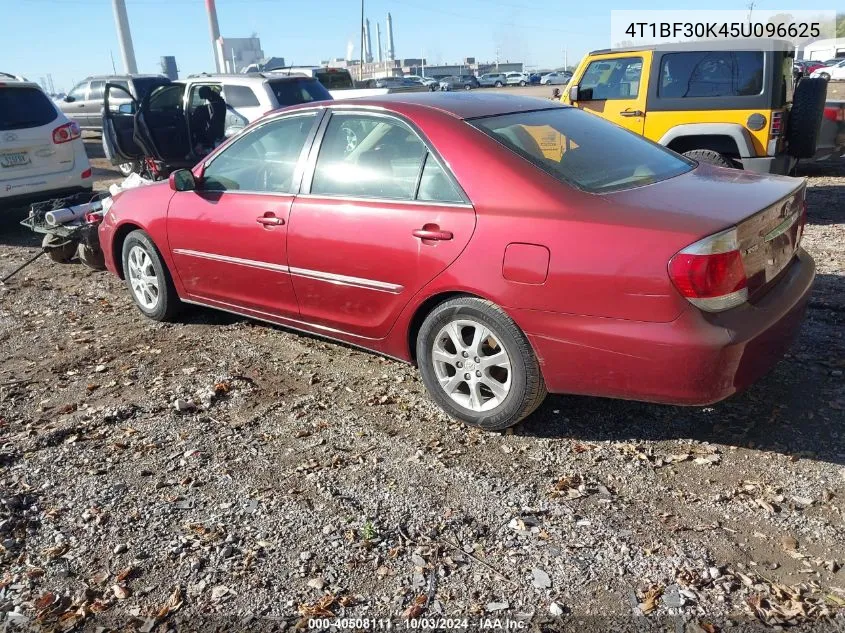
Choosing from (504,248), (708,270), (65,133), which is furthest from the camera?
(65,133)

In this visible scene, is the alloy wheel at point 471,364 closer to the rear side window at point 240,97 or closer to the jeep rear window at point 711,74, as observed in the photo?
the jeep rear window at point 711,74

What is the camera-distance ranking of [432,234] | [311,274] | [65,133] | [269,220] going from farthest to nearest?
[65,133] < [269,220] < [311,274] < [432,234]

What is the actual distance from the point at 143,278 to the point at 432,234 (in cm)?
290

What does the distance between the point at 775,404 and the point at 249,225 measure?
3.19 metres

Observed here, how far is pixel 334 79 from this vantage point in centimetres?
1527

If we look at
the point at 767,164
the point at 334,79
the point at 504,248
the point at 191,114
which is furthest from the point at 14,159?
the point at 767,164

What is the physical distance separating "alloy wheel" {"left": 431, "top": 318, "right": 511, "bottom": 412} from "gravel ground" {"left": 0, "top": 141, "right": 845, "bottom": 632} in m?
0.20

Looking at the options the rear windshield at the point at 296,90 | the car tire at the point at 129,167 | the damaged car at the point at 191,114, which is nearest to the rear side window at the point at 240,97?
the damaged car at the point at 191,114

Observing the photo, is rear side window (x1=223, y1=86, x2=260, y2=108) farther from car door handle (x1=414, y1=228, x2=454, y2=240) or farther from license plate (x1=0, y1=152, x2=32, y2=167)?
car door handle (x1=414, y1=228, x2=454, y2=240)

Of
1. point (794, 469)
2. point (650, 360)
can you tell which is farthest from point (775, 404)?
point (650, 360)

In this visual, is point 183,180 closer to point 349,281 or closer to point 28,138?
point 349,281

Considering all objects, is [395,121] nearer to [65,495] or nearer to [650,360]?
[650,360]

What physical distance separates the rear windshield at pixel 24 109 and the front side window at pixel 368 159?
595 cm

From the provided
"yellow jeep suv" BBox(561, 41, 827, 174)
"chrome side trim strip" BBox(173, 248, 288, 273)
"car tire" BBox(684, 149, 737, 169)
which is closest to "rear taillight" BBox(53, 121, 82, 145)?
"chrome side trim strip" BBox(173, 248, 288, 273)
